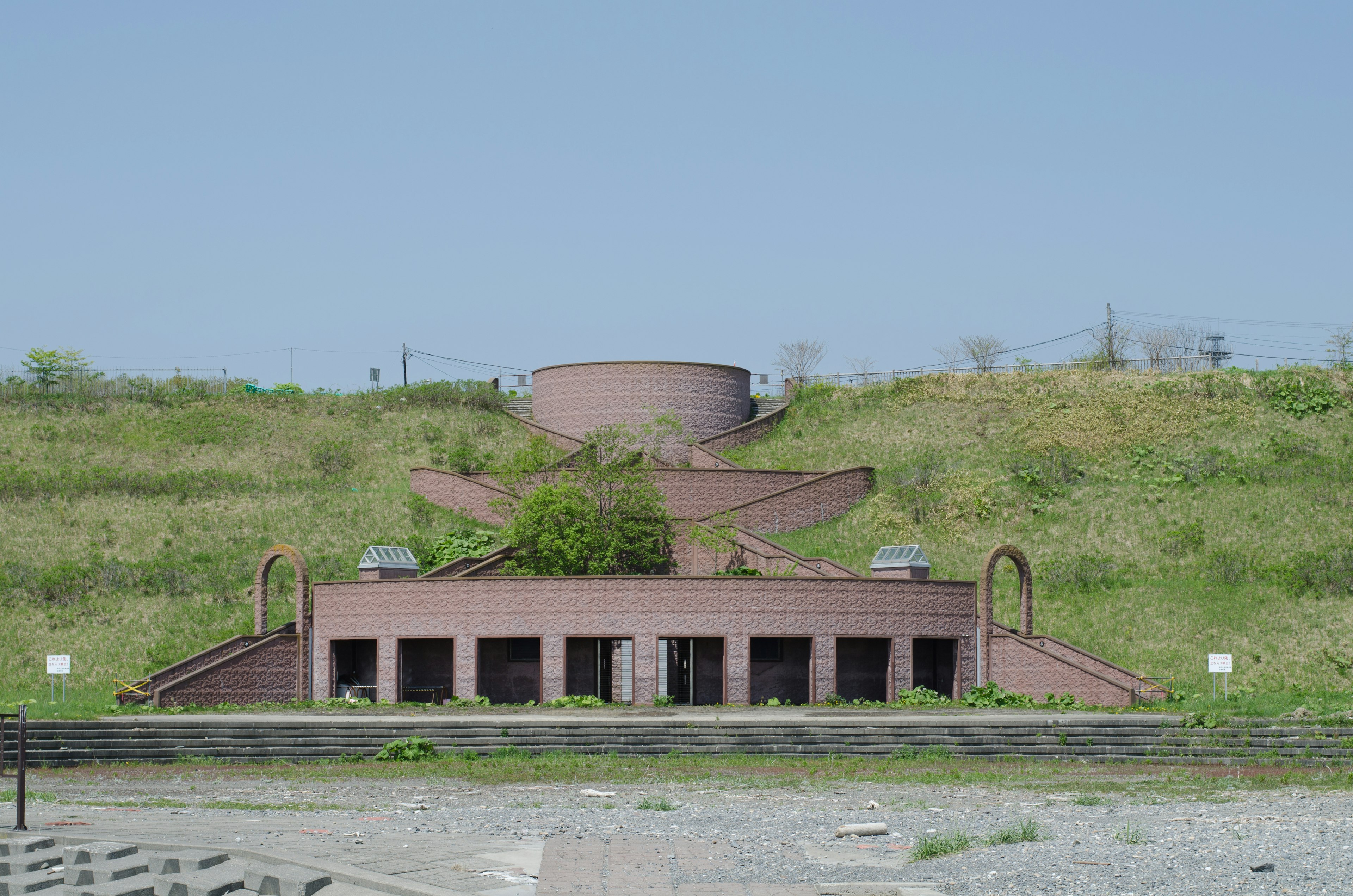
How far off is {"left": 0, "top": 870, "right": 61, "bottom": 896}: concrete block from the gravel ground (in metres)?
2.18

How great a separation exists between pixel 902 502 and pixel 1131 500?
26.6 ft

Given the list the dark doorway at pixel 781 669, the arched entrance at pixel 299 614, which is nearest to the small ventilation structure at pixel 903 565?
the dark doorway at pixel 781 669

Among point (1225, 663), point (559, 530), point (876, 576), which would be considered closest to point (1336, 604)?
point (1225, 663)

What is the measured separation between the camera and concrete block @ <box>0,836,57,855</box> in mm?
11008

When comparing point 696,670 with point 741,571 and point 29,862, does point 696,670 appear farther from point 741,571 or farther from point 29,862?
point 29,862

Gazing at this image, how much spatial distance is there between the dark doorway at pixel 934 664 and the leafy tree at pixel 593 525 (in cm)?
766

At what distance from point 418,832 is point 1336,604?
107 ft

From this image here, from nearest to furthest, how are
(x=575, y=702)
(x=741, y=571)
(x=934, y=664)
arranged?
1. (x=575, y=702)
2. (x=934, y=664)
3. (x=741, y=571)

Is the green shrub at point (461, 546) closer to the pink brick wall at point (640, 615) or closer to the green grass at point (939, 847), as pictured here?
the pink brick wall at point (640, 615)

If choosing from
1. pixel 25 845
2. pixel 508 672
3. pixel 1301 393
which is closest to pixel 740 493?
pixel 508 672

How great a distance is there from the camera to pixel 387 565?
3253 centimetres

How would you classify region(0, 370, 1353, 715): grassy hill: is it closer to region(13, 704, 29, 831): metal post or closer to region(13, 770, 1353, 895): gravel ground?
region(13, 770, 1353, 895): gravel ground

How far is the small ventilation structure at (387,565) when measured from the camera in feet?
106

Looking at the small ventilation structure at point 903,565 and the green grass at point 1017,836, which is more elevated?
the small ventilation structure at point 903,565
